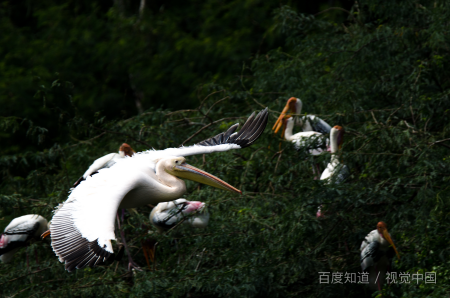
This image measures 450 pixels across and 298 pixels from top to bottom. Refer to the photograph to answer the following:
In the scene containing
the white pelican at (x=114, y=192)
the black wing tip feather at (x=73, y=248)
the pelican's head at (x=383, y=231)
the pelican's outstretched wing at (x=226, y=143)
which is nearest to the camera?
the black wing tip feather at (x=73, y=248)

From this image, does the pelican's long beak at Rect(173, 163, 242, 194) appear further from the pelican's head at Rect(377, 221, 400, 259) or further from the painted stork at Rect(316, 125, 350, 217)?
the pelican's head at Rect(377, 221, 400, 259)

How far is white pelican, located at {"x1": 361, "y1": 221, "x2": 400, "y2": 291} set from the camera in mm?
4492

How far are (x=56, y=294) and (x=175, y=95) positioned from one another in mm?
6579

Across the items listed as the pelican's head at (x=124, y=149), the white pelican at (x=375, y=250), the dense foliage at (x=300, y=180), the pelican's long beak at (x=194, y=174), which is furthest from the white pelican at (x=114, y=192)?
the white pelican at (x=375, y=250)

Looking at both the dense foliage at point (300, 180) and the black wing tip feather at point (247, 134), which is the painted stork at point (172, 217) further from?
the black wing tip feather at point (247, 134)

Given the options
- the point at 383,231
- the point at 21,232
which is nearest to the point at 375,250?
the point at 383,231

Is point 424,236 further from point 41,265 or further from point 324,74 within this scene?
Answer: point 324,74

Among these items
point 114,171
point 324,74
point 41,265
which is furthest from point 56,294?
point 324,74

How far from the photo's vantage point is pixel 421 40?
6.23 metres

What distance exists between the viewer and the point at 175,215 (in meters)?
5.29

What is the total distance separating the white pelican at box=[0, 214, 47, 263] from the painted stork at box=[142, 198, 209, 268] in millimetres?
1005

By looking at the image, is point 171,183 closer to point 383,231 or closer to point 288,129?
point 383,231

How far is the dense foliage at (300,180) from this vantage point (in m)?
4.20

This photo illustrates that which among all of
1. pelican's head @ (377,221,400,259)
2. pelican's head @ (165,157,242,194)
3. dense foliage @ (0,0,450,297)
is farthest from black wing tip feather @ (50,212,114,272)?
pelican's head @ (377,221,400,259)
